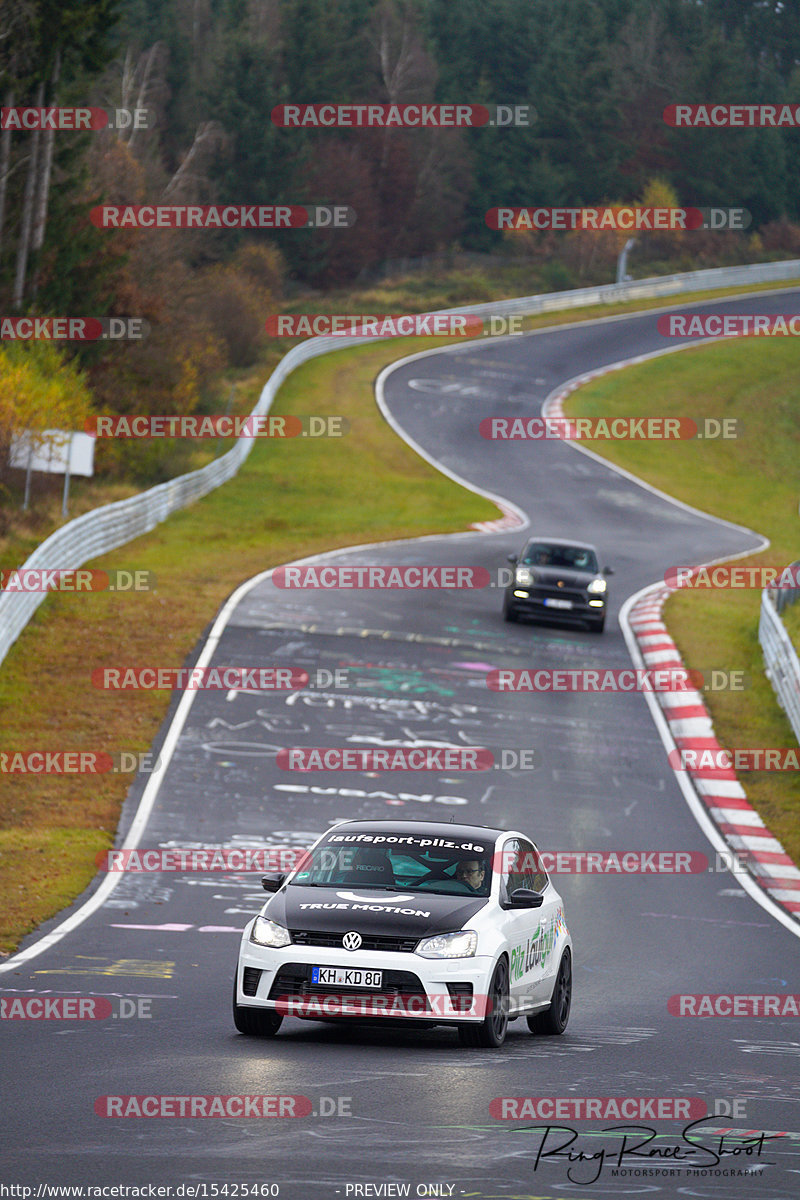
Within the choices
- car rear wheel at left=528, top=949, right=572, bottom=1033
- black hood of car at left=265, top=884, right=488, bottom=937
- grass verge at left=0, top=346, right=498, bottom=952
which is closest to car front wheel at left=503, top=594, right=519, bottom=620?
grass verge at left=0, top=346, right=498, bottom=952

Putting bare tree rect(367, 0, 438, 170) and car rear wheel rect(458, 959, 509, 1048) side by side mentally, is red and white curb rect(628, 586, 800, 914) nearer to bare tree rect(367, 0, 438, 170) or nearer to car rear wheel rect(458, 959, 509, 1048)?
car rear wheel rect(458, 959, 509, 1048)

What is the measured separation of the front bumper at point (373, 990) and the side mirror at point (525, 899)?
91 cm

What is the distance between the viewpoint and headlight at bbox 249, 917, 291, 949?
Result: 979 cm

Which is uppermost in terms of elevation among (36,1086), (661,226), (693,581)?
(661,226)

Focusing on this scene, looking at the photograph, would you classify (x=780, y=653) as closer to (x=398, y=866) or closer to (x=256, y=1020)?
(x=398, y=866)

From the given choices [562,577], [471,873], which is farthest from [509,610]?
[471,873]

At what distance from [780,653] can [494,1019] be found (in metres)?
18.8

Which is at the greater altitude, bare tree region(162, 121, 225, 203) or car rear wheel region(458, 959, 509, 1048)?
bare tree region(162, 121, 225, 203)

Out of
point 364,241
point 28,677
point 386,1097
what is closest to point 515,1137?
point 386,1097

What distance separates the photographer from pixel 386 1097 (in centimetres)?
833

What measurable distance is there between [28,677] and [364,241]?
79877 millimetres

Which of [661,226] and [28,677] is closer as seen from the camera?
[28,677]

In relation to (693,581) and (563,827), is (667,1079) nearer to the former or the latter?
(563,827)

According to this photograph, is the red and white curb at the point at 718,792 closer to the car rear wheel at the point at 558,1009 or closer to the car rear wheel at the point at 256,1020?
the car rear wheel at the point at 558,1009
